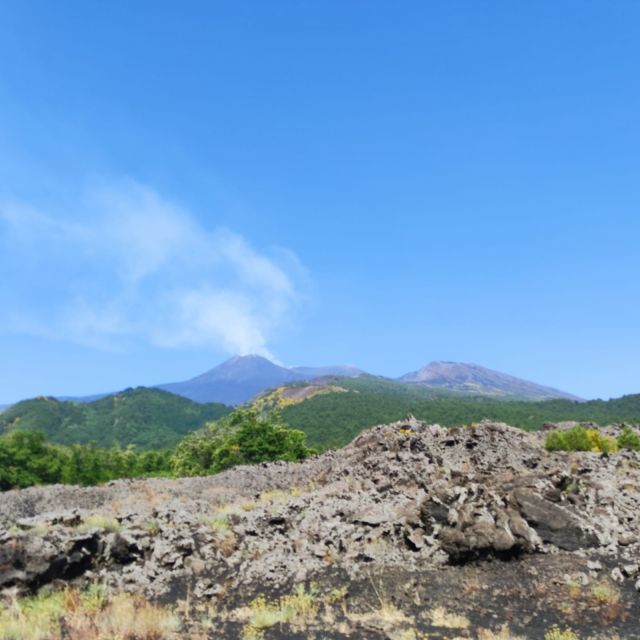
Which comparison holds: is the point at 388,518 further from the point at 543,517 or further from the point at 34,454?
the point at 34,454

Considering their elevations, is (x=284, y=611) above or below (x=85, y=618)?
below

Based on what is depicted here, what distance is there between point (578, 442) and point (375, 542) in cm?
2231

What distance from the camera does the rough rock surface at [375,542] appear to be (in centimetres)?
1336

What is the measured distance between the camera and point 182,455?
62.6 m

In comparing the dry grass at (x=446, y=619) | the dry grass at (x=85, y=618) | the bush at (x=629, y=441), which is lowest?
the dry grass at (x=446, y=619)

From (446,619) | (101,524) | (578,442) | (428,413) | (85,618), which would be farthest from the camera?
(428,413)

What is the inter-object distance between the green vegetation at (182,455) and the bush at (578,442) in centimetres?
2724

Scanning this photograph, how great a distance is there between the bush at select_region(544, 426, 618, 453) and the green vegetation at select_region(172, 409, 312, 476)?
2679 cm

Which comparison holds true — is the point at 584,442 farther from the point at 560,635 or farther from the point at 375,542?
the point at 560,635

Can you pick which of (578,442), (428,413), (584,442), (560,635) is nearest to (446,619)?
(560,635)

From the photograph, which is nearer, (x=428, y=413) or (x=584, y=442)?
(x=584, y=442)

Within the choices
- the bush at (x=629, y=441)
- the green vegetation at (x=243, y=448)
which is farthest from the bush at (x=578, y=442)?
the green vegetation at (x=243, y=448)

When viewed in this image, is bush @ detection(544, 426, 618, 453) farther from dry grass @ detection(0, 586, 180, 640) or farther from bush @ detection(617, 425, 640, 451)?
dry grass @ detection(0, 586, 180, 640)

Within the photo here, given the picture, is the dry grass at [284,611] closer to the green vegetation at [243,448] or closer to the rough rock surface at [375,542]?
the rough rock surface at [375,542]
